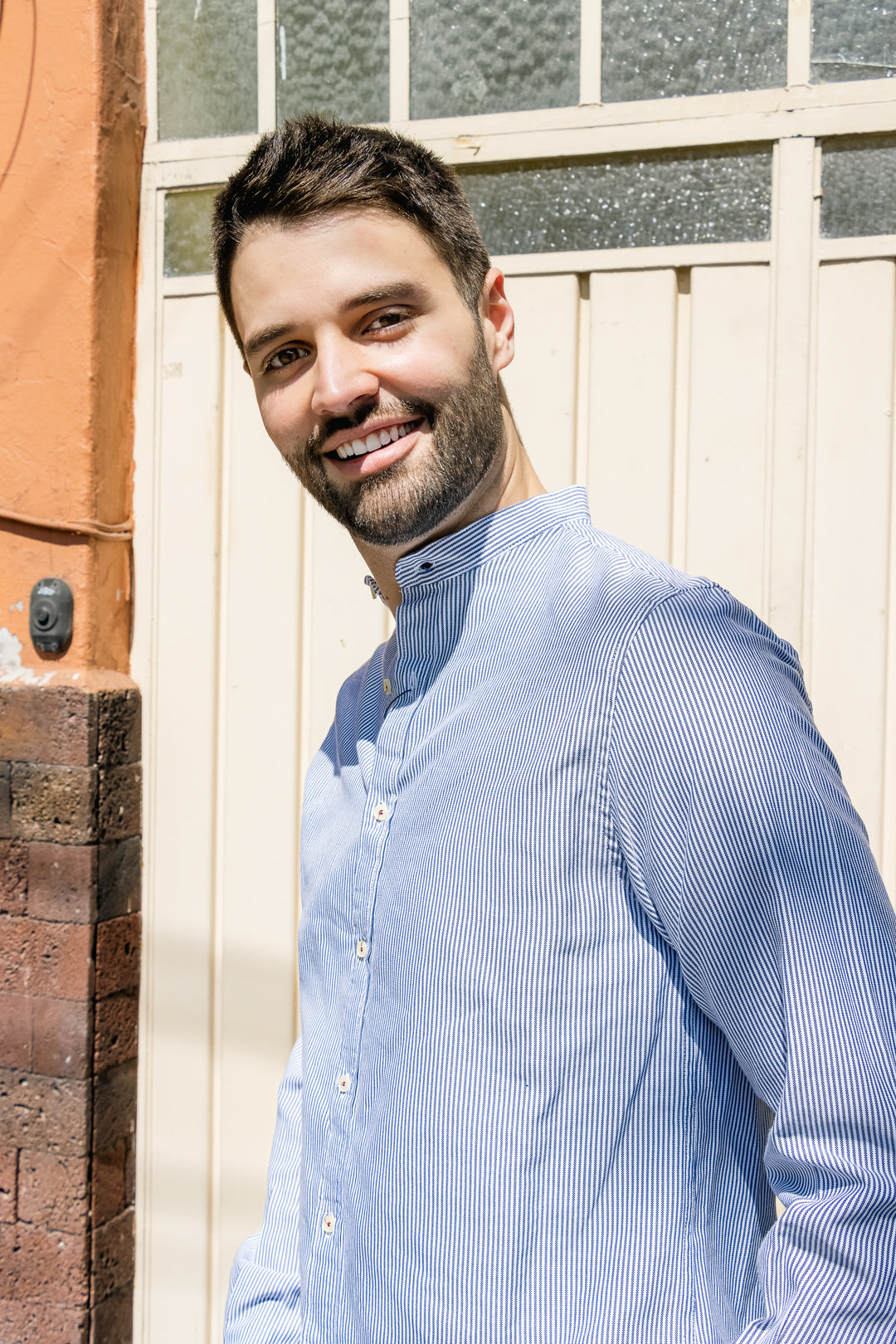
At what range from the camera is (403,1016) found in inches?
40.3

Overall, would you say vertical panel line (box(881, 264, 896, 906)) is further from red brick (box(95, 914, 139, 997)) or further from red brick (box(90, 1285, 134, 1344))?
red brick (box(90, 1285, 134, 1344))

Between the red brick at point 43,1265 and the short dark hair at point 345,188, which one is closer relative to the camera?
the short dark hair at point 345,188

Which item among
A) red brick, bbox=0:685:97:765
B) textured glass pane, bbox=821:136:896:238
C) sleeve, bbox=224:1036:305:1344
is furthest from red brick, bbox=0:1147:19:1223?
textured glass pane, bbox=821:136:896:238

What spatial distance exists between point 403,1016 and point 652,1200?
0.29 m

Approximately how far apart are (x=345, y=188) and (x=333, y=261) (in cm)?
9

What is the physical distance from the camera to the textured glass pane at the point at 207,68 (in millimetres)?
2502

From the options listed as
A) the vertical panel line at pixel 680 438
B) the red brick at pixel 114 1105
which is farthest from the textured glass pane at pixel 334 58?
the red brick at pixel 114 1105

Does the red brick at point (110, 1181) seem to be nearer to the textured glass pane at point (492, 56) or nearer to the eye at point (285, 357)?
the eye at point (285, 357)

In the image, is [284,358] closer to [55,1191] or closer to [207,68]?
[207,68]

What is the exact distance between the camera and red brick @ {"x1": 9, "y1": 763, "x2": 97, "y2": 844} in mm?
2402

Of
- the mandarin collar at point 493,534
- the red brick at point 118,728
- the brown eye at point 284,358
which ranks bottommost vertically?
the red brick at point 118,728

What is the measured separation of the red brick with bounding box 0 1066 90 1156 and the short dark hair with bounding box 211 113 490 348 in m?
1.97

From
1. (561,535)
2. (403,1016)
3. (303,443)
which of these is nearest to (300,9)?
(303,443)

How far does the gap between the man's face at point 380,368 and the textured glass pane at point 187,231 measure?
146 cm
